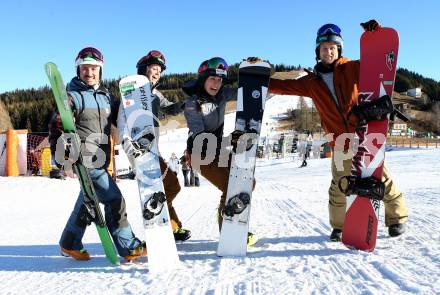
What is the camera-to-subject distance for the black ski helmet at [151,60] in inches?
163

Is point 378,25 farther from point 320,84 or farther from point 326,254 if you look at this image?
point 326,254

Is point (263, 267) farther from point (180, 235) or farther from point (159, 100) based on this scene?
point (159, 100)

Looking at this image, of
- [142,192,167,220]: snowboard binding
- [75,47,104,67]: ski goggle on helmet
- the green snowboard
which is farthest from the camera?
[75,47,104,67]: ski goggle on helmet

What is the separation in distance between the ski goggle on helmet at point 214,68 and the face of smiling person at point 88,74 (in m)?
1.03

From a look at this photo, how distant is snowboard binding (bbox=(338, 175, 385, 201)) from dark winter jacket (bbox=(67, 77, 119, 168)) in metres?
2.18

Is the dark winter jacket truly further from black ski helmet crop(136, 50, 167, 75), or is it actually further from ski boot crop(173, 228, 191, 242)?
ski boot crop(173, 228, 191, 242)

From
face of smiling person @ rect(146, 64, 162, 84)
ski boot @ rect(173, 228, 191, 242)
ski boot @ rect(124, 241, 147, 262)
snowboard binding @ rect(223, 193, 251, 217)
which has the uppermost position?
face of smiling person @ rect(146, 64, 162, 84)

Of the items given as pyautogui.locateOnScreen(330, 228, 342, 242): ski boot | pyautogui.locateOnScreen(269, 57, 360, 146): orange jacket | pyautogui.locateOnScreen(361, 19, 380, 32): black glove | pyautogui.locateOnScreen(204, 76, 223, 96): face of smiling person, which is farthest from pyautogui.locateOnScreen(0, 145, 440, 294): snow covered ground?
pyautogui.locateOnScreen(361, 19, 380, 32): black glove

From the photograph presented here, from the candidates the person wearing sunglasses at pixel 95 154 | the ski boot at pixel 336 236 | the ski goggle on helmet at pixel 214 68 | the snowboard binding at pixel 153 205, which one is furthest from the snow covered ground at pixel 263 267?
the ski goggle on helmet at pixel 214 68

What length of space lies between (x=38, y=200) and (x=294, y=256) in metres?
9.15

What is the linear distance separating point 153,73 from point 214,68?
77 cm

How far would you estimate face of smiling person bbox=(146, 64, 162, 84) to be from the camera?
4168mm

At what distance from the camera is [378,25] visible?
348 cm

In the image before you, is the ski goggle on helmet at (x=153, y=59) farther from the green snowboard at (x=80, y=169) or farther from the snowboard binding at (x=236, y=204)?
the snowboard binding at (x=236, y=204)
